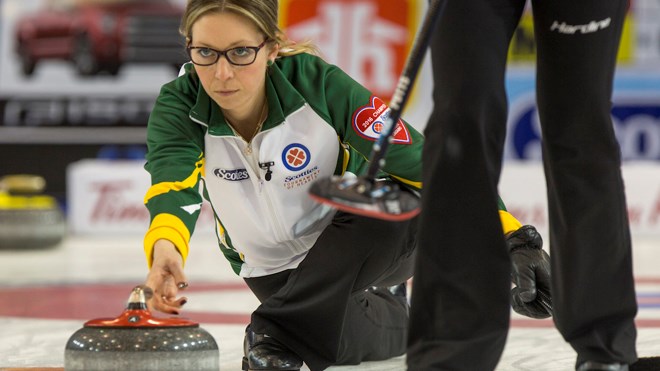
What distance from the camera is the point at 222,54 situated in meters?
2.03

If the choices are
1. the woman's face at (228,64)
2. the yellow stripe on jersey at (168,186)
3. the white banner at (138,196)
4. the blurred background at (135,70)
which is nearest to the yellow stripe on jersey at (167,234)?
the yellow stripe on jersey at (168,186)

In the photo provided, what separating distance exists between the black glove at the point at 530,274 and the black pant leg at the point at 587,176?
15cm

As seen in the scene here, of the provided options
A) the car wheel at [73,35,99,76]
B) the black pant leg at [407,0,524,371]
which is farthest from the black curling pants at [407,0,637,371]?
the car wheel at [73,35,99,76]

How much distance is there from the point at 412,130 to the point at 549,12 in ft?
1.96

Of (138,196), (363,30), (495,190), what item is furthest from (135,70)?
(495,190)

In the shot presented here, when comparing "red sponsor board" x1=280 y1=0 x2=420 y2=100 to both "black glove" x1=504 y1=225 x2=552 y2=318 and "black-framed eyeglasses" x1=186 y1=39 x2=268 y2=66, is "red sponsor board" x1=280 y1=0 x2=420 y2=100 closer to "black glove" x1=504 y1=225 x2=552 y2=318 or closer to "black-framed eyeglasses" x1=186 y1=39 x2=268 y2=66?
"black-framed eyeglasses" x1=186 y1=39 x2=268 y2=66

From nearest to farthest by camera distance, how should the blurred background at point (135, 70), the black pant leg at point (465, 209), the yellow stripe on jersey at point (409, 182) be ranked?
1. the black pant leg at point (465, 209)
2. the yellow stripe on jersey at point (409, 182)
3. the blurred background at point (135, 70)

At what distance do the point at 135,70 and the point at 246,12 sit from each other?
23.3ft

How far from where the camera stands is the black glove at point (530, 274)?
184cm

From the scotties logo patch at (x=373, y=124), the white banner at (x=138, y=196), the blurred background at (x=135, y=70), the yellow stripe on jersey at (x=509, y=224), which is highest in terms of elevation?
the scotties logo patch at (x=373, y=124)

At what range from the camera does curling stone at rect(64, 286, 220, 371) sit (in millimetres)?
1783

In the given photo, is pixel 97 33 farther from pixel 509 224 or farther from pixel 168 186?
pixel 509 224

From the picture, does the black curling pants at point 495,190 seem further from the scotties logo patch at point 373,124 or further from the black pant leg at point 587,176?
the scotties logo patch at point 373,124

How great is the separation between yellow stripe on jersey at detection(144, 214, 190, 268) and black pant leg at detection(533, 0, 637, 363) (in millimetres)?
618
